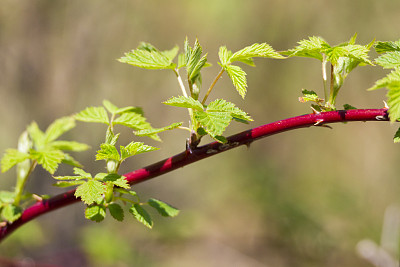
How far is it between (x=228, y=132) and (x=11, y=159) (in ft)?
19.3

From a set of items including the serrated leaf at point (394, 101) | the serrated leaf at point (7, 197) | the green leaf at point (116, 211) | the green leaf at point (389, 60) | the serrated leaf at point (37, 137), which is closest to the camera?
the serrated leaf at point (394, 101)

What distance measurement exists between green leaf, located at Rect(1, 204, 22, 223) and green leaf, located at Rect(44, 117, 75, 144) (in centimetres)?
23

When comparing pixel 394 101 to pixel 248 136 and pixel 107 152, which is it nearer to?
pixel 248 136

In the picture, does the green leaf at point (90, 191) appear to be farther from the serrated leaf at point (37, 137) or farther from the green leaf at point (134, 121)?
the serrated leaf at point (37, 137)

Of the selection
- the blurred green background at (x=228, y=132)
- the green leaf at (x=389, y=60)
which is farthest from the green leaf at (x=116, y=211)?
the blurred green background at (x=228, y=132)

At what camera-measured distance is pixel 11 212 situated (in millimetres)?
988

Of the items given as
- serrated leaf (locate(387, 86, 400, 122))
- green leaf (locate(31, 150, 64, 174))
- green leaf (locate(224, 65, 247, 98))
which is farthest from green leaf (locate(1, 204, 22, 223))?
serrated leaf (locate(387, 86, 400, 122))

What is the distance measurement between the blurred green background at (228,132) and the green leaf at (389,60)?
2.62m

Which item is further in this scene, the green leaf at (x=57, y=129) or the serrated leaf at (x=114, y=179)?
the green leaf at (x=57, y=129)

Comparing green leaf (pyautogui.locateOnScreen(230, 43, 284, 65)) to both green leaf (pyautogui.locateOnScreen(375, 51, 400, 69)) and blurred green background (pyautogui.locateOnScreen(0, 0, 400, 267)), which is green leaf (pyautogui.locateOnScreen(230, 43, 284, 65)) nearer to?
green leaf (pyautogui.locateOnScreen(375, 51, 400, 69))

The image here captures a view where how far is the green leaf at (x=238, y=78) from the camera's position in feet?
2.85

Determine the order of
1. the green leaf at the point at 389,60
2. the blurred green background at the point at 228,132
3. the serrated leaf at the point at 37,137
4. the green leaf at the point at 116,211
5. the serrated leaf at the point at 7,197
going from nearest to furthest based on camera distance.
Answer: the green leaf at the point at 389,60, the green leaf at the point at 116,211, the serrated leaf at the point at 7,197, the serrated leaf at the point at 37,137, the blurred green background at the point at 228,132

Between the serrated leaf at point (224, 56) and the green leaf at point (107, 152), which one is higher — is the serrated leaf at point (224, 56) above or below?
above

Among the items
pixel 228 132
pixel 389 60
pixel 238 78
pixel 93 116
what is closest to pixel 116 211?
pixel 93 116
